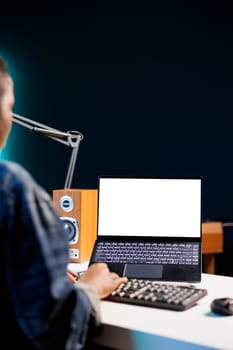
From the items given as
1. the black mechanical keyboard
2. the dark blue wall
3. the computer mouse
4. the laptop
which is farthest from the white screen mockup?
the dark blue wall

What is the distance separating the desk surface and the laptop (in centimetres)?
36

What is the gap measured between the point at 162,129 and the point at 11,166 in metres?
3.39

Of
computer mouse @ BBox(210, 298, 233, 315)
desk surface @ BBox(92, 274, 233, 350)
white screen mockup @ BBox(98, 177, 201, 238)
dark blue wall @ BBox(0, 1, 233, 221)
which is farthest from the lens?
dark blue wall @ BBox(0, 1, 233, 221)

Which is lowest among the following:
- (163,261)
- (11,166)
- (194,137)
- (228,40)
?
(163,261)

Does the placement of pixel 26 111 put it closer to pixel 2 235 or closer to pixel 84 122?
pixel 84 122

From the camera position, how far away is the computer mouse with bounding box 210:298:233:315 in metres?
1.16

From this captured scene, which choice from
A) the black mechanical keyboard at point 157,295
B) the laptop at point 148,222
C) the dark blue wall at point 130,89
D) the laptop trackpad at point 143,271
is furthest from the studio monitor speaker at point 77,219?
the dark blue wall at point 130,89

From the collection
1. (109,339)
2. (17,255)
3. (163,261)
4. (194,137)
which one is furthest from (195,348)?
(194,137)

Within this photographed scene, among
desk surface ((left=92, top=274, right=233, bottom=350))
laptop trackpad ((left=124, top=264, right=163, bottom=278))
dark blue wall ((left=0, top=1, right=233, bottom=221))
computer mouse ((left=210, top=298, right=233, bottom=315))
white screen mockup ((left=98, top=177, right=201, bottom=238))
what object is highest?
dark blue wall ((left=0, top=1, right=233, bottom=221))

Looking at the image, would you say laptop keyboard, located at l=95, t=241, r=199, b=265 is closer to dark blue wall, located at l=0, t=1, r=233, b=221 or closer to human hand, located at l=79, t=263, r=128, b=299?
human hand, located at l=79, t=263, r=128, b=299

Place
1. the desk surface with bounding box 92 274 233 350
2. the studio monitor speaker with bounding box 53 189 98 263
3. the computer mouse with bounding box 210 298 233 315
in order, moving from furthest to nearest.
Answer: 1. the studio monitor speaker with bounding box 53 189 98 263
2. the computer mouse with bounding box 210 298 233 315
3. the desk surface with bounding box 92 274 233 350

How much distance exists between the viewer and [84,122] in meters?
4.46

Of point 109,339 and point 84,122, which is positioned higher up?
point 84,122

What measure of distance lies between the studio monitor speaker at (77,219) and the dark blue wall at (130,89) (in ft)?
7.24
